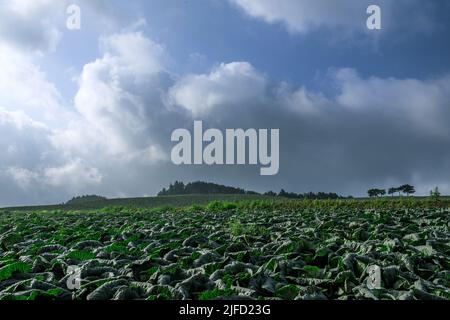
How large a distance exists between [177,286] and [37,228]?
39.1ft

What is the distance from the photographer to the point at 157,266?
28.0ft

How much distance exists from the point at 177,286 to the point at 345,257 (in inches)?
126

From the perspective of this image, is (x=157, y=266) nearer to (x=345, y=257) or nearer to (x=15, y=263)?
(x=15, y=263)

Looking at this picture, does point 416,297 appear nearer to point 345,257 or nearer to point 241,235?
point 345,257

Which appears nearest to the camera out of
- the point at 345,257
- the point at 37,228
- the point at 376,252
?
the point at 345,257

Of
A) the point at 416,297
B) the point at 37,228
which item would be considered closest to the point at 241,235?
the point at 416,297
